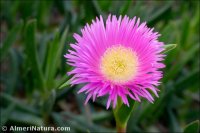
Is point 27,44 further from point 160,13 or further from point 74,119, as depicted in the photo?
point 160,13

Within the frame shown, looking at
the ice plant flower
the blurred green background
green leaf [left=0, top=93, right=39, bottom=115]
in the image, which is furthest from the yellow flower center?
green leaf [left=0, top=93, right=39, bottom=115]

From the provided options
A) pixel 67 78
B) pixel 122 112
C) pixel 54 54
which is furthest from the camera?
pixel 54 54

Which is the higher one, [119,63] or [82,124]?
[119,63]

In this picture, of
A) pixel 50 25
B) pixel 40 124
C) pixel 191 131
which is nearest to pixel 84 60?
pixel 191 131

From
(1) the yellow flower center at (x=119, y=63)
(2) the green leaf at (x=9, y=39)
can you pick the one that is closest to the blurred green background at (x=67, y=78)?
(2) the green leaf at (x=9, y=39)

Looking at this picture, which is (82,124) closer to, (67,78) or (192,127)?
(67,78)

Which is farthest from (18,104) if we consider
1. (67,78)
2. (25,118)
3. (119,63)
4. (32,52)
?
(119,63)

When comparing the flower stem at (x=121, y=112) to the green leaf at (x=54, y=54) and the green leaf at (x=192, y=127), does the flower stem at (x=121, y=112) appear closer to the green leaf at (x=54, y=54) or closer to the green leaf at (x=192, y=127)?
the green leaf at (x=192, y=127)

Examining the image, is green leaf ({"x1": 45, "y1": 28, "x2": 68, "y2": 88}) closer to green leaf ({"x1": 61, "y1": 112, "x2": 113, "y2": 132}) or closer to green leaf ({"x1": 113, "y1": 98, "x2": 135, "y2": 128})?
green leaf ({"x1": 61, "y1": 112, "x2": 113, "y2": 132})
